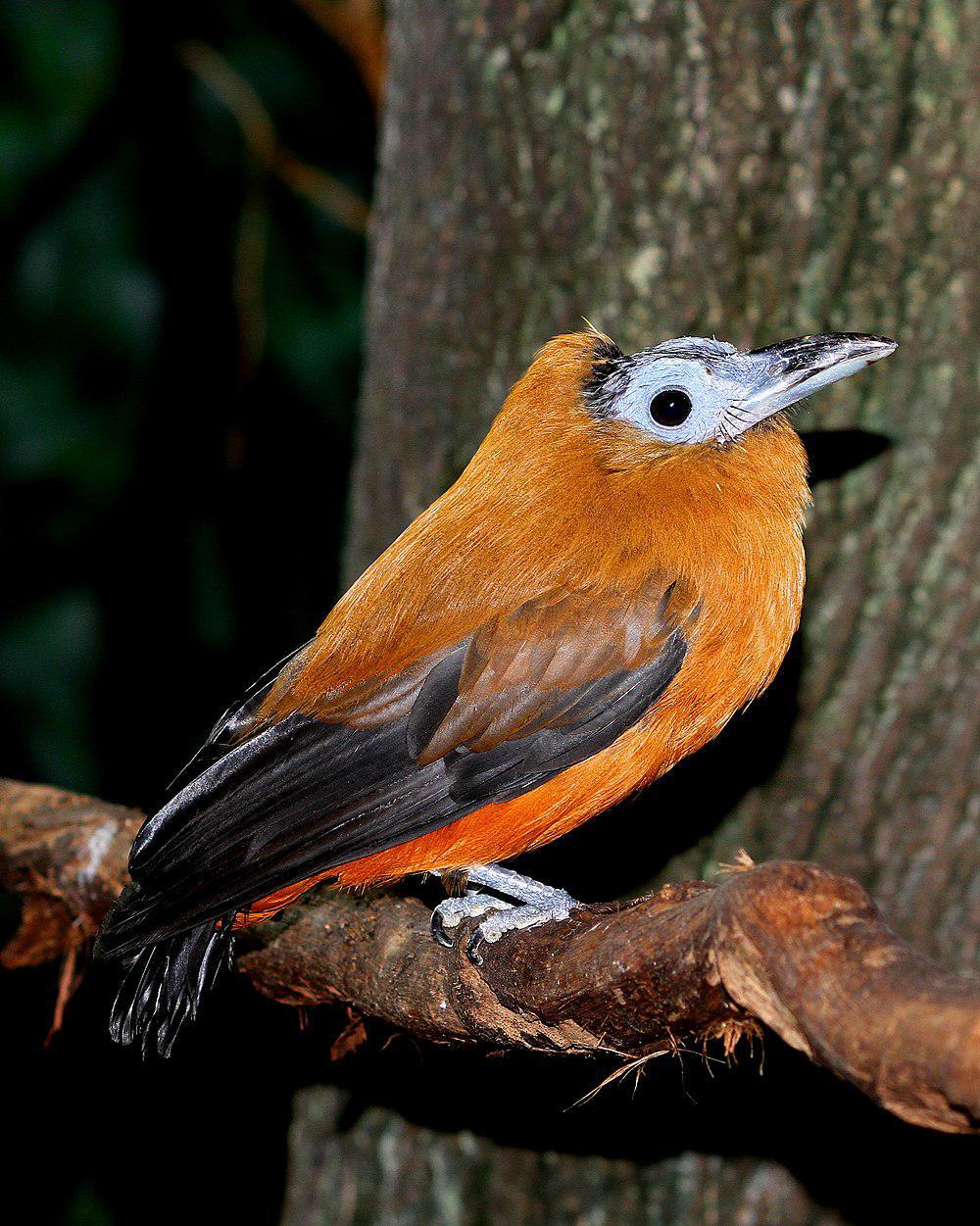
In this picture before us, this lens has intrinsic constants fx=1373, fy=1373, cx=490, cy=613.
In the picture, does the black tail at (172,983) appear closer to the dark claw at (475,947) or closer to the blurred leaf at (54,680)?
the dark claw at (475,947)

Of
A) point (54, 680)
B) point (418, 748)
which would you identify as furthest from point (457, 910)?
point (54, 680)

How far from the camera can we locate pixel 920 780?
310 centimetres

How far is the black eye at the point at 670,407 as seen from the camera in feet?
9.27

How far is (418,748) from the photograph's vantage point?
A: 8.45 ft

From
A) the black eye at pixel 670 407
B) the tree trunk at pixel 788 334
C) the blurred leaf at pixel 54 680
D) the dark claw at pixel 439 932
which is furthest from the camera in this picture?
the blurred leaf at pixel 54 680

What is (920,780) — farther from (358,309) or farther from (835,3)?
(358,309)

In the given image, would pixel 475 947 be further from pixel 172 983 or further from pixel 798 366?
pixel 798 366

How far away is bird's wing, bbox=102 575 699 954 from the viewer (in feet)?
8.21

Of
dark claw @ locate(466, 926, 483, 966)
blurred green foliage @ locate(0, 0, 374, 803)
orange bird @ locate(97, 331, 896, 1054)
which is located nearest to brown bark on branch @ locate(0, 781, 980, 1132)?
dark claw @ locate(466, 926, 483, 966)

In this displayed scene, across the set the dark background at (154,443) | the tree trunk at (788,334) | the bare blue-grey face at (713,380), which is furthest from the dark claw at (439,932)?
the dark background at (154,443)

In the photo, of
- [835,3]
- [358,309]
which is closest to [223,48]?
[358,309]

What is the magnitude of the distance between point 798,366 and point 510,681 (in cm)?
84

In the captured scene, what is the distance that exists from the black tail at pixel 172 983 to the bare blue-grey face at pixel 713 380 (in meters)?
1.31

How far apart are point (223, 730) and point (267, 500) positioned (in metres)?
3.44
